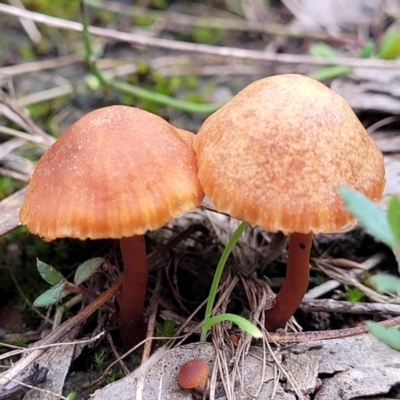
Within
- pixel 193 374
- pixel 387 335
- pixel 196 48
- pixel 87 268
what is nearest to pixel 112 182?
pixel 87 268

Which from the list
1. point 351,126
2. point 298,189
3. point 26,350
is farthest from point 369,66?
point 26,350

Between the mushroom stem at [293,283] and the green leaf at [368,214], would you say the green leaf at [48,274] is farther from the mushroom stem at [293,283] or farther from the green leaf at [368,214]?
the green leaf at [368,214]

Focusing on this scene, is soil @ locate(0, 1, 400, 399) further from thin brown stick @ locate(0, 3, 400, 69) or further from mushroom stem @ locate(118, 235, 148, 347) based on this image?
thin brown stick @ locate(0, 3, 400, 69)

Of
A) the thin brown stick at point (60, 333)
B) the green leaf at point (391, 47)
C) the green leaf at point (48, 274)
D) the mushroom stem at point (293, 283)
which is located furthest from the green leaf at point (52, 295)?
the green leaf at point (391, 47)

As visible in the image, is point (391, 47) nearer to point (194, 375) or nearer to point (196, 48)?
point (196, 48)

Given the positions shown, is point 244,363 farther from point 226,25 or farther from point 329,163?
point 226,25

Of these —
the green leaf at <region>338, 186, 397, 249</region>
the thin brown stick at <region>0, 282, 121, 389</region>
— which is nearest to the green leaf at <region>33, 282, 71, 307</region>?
the thin brown stick at <region>0, 282, 121, 389</region>
